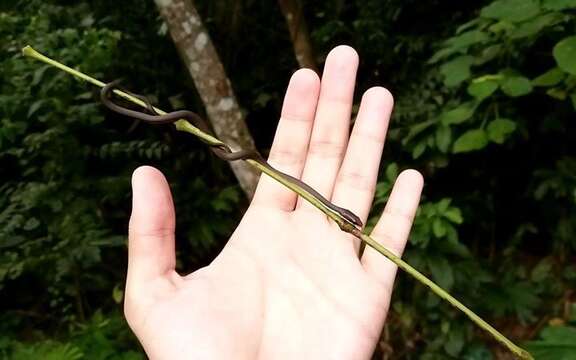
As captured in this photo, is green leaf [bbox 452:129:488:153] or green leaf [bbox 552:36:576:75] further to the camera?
green leaf [bbox 452:129:488:153]

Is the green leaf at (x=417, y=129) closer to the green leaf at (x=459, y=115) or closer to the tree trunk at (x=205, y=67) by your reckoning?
the green leaf at (x=459, y=115)

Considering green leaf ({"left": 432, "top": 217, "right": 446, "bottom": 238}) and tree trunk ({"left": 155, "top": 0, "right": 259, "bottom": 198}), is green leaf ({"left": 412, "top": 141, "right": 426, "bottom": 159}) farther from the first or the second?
tree trunk ({"left": 155, "top": 0, "right": 259, "bottom": 198})

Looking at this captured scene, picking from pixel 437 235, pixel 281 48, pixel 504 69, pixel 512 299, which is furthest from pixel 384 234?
pixel 281 48

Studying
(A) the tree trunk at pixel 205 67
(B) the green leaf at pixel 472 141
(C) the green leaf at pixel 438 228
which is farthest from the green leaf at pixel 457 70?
(A) the tree trunk at pixel 205 67

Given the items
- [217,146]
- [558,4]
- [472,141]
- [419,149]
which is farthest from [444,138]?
[217,146]

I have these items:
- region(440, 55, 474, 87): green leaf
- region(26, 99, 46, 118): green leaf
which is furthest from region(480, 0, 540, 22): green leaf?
region(26, 99, 46, 118): green leaf

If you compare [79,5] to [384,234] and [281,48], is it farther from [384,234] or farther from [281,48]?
[384,234]
